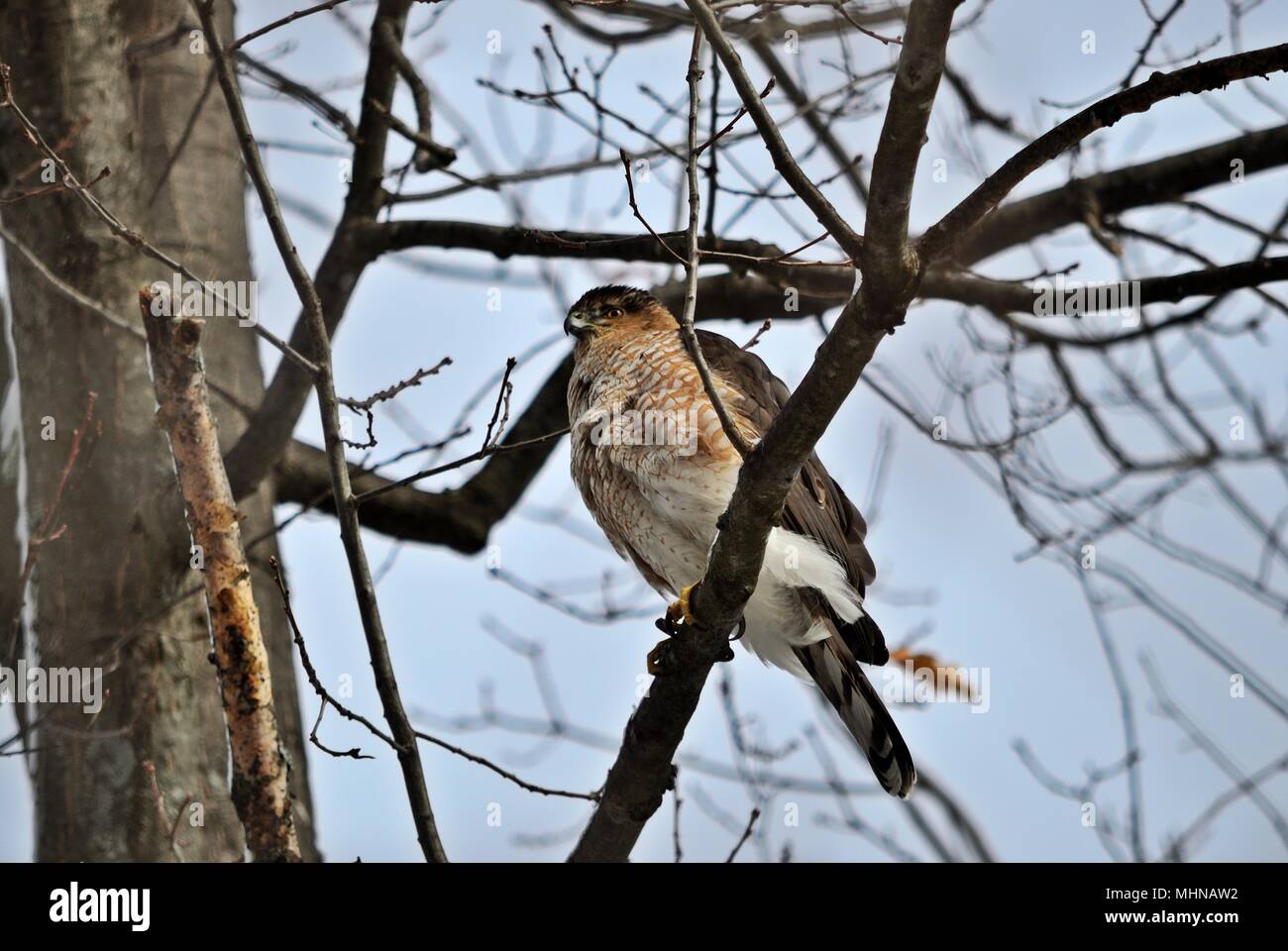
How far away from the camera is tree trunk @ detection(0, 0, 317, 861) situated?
461cm

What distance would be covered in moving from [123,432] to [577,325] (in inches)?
70.0

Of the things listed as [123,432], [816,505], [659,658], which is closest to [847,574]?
[816,505]

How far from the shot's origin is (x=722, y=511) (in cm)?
435

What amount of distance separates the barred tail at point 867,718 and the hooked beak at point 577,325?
1602 mm

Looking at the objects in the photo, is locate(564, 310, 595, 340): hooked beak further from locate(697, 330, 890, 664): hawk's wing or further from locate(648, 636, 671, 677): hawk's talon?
locate(648, 636, 671, 677): hawk's talon

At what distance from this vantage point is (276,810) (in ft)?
11.5

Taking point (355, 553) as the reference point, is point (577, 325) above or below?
above

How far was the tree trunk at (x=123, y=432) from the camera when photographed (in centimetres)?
461

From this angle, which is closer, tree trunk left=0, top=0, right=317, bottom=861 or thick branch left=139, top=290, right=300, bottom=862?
thick branch left=139, top=290, right=300, bottom=862

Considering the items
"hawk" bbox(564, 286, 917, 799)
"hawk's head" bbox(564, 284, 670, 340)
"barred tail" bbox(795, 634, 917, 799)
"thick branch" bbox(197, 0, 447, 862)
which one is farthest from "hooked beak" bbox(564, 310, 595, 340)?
"thick branch" bbox(197, 0, 447, 862)

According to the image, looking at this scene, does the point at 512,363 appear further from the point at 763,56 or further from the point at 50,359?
the point at 763,56

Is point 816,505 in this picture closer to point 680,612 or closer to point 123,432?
point 680,612

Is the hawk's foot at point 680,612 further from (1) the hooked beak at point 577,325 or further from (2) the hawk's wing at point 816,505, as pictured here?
(1) the hooked beak at point 577,325

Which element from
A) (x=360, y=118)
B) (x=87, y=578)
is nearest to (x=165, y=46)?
(x=360, y=118)
